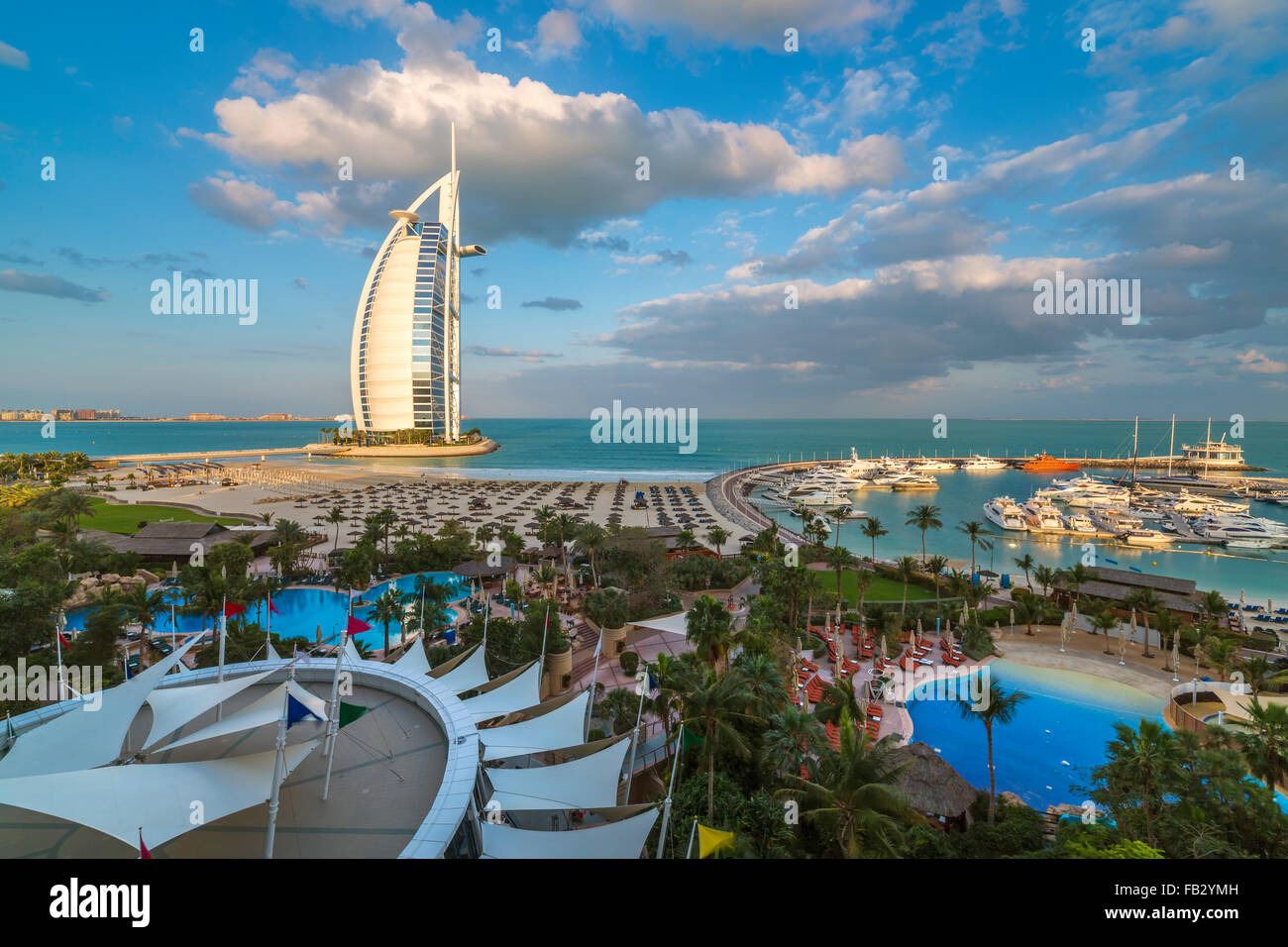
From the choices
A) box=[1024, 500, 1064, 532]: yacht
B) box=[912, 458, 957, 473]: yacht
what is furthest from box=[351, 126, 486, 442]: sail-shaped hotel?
box=[1024, 500, 1064, 532]: yacht

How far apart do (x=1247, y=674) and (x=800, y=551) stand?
19.7 m

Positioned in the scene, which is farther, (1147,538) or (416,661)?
(1147,538)

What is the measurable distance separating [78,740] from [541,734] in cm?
848

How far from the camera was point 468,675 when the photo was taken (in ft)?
54.1

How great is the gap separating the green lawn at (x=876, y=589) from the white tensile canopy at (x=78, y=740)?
2987 centimetres

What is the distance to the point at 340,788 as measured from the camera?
1040cm

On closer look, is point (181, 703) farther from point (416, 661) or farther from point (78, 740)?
point (416, 661)

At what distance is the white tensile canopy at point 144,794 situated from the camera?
24.0ft

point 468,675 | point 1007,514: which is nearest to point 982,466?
point 1007,514

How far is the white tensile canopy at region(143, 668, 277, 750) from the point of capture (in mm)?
9469

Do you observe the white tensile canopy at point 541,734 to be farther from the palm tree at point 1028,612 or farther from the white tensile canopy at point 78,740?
the palm tree at point 1028,612

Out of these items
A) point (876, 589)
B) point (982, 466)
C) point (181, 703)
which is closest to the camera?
point (181, 703)

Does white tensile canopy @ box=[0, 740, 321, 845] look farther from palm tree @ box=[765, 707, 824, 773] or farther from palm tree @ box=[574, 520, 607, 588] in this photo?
palm tree @ box=[574, 520, 607, 588]
